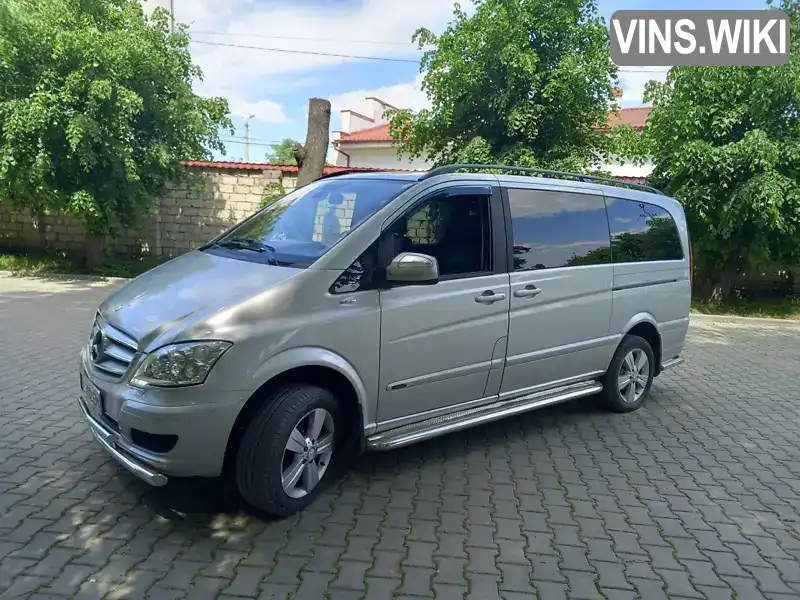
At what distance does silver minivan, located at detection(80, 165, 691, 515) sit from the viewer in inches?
130

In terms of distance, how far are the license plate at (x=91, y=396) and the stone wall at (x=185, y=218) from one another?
11158 mm

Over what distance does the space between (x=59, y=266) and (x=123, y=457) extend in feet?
40.1

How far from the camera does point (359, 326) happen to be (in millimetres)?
3746

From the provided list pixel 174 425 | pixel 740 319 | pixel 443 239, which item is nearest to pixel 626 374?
pixel 443 239

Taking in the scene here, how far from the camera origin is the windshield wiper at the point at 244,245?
4180 mm

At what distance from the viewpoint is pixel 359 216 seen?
405 centimetres

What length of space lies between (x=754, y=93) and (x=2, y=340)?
11.9 metres

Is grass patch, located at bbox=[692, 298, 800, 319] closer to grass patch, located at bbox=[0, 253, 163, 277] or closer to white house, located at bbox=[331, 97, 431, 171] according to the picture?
grass patch, located at bbox=[0, 253, 163, 277]

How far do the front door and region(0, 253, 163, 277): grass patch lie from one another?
11.1 m

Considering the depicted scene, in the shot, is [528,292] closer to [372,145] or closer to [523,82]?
[523,82]

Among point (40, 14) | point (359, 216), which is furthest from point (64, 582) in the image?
point (40, 14)

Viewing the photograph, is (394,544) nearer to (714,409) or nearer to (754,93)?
(714,409)

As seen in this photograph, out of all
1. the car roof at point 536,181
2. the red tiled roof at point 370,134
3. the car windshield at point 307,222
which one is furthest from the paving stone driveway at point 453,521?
the red tiled roof at point 370,134

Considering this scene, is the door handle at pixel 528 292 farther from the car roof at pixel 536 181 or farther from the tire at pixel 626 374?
the tire at pixel 626 374
